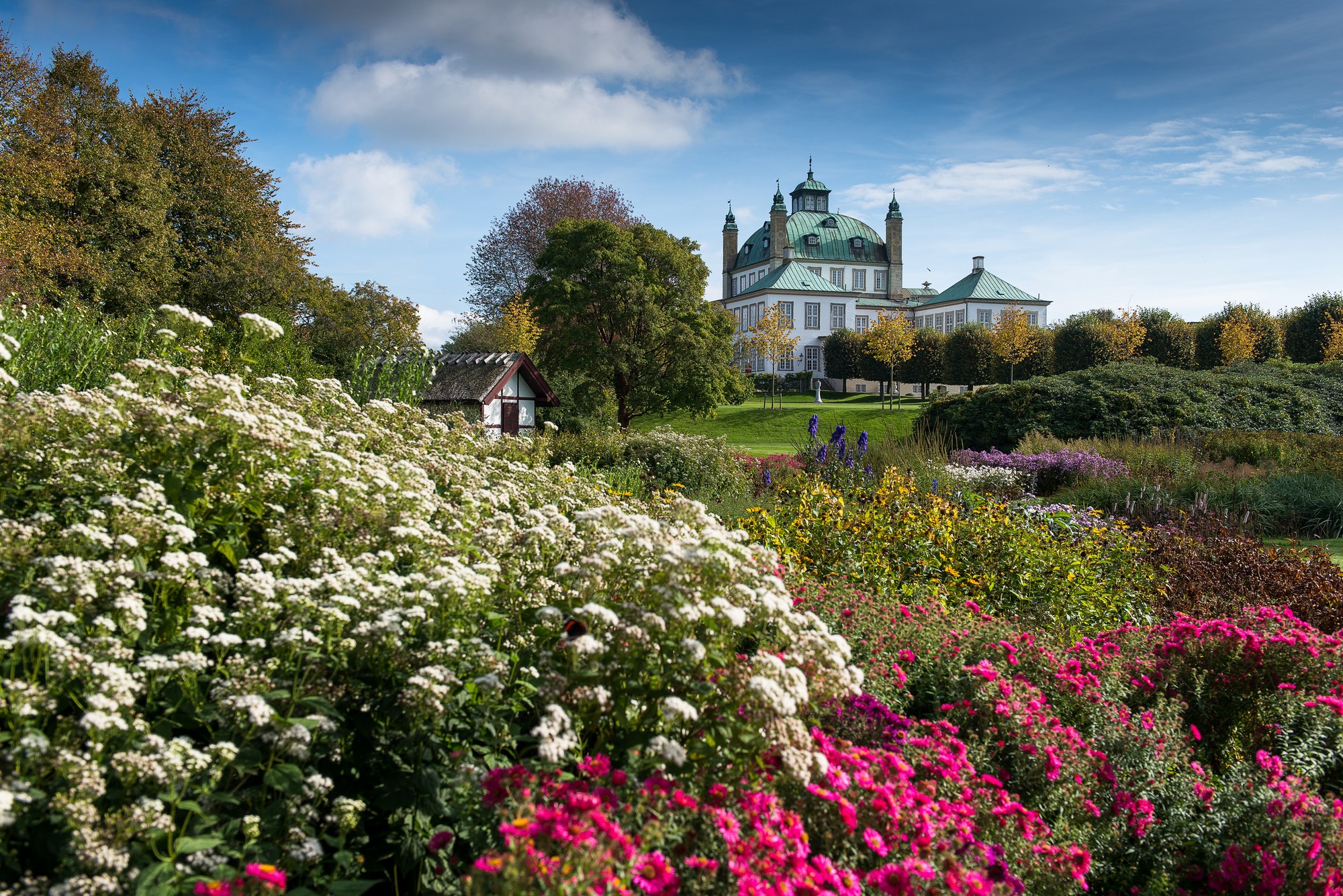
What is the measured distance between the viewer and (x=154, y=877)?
1830 mm

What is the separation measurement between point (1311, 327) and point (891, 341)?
64.7 feet

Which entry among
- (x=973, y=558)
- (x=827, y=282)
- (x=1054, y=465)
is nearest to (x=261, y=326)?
(x=973, y=558)

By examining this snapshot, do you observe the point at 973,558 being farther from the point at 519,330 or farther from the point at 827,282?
the point at 827,282

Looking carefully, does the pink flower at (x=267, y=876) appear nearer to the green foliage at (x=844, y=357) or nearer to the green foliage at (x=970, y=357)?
the green foliage at (x=970, y=357)

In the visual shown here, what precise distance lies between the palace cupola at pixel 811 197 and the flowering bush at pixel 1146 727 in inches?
3386

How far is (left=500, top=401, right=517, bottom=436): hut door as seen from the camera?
20125mm

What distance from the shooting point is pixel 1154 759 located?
326 cm

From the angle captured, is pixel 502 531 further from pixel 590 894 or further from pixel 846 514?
pixel 846 514

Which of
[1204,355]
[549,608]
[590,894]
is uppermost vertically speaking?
[1204,355]

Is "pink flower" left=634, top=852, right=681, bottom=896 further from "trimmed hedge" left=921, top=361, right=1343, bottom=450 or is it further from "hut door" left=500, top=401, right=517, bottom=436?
"hut door" left=500, top=401, right=517, bottom=436

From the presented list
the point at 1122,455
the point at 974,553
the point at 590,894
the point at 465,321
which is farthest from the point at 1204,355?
the point at 590,894

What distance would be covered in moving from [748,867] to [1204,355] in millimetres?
46073

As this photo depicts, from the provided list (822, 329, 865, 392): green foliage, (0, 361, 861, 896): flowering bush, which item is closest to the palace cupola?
(822, 329, 865, 392): green foliage

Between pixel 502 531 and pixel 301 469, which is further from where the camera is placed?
pixel 301 469
